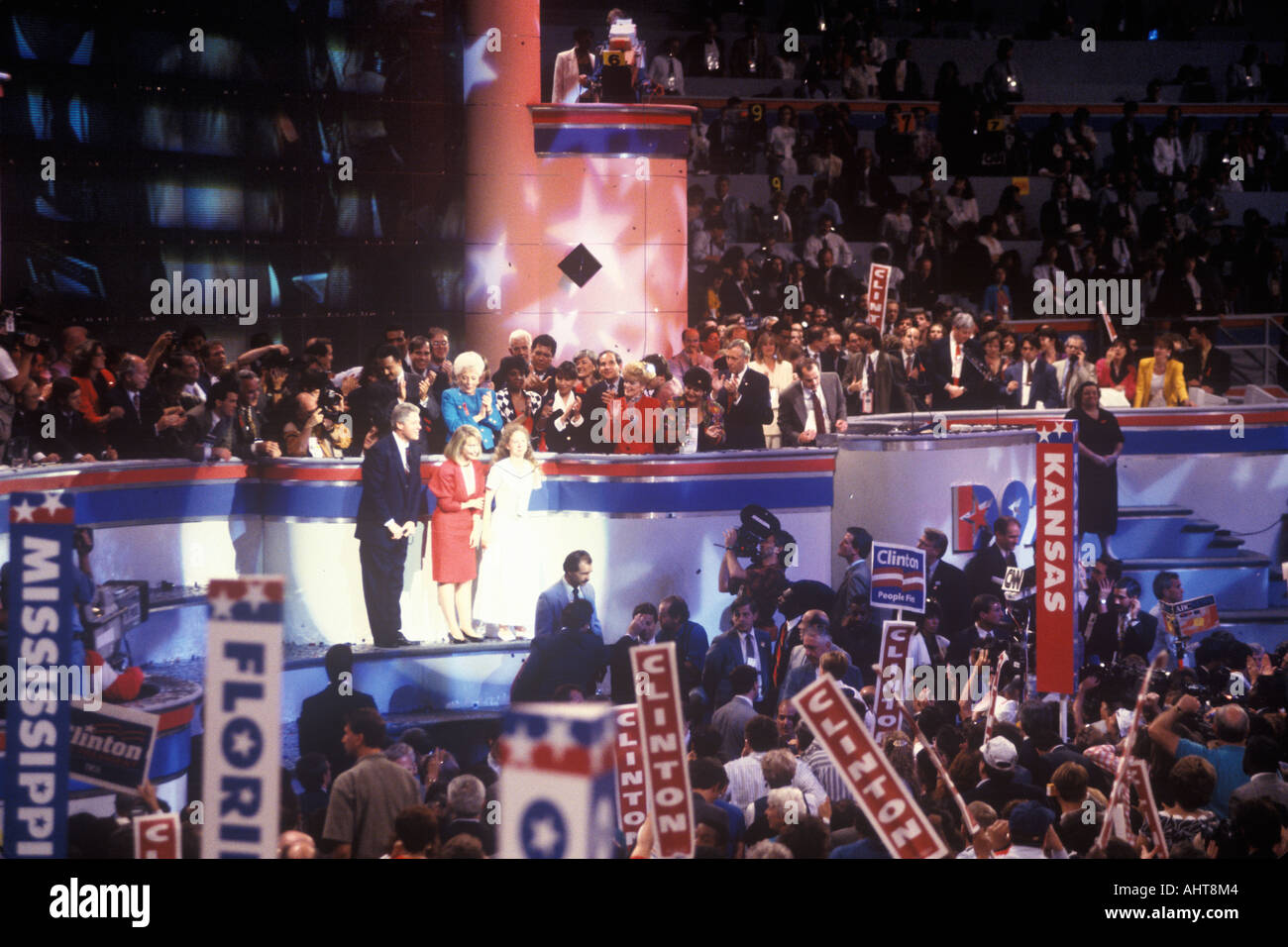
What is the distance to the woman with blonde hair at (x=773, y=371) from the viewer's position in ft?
40.4

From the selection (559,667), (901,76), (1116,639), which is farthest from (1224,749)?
(901,76)

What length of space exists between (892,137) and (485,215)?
21.3ft

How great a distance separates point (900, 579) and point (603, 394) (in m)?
2.62

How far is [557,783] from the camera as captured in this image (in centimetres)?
354

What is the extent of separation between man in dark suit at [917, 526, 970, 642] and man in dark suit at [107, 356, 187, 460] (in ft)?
16.2

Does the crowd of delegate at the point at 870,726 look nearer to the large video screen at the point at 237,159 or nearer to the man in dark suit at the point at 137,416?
the man in dark suit at the point at 137,416

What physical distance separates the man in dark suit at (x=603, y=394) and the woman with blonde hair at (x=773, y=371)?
1.54m

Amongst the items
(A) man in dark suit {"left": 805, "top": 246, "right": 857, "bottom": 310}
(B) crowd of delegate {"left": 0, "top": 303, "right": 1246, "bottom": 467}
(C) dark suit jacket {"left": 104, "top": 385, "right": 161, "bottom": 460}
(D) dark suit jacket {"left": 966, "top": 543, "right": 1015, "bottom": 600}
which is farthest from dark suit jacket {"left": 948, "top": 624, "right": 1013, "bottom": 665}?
(A) man in dark suit {"left": 805, "top": 246, "right": 857, "bottom": 310}

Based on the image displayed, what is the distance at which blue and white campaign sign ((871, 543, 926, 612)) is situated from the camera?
9375 mm

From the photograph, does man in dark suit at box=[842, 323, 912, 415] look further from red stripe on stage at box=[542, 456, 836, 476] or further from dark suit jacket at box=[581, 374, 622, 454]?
dark suit jacket at box=[581, 374, 622, 454]

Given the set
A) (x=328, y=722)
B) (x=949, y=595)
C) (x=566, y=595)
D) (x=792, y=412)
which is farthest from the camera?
(x=792, y=412)

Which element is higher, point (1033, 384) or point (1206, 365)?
point (1206, 365)

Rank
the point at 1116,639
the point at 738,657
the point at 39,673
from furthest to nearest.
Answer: the point at 1116,639, the point at 738,657, the point at 39,673

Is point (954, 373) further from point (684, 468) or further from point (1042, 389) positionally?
point (684, 468)
